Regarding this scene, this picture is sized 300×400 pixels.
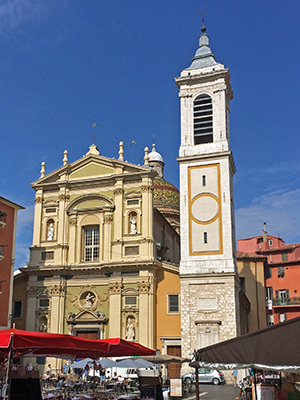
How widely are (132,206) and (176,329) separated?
813 cm

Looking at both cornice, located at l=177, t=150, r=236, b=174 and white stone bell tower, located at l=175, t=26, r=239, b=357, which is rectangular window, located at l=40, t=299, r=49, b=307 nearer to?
white stone bell tower, located at l=175, t=26, r=239, b=357

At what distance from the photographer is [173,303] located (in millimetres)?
30750

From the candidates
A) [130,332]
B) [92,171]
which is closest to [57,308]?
[130,332]

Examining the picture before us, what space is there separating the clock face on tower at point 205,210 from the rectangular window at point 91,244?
661cm

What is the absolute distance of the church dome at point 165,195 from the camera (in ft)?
160

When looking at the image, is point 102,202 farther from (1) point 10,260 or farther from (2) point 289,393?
(2) point 289,393

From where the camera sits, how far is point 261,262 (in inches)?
1788

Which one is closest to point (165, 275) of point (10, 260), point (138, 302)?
point (138, 302)

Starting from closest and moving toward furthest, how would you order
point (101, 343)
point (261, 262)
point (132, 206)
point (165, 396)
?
1. point (101, 343)
2. point (165, 396)
3. point (132, 206)
4. point (261, 262)

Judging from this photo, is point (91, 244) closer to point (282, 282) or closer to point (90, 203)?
point (90, 203)

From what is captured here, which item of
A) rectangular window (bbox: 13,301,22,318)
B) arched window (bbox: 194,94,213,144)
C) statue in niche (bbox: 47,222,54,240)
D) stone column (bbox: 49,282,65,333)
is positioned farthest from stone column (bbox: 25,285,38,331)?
arched window (bbox: 194,94,213,144)

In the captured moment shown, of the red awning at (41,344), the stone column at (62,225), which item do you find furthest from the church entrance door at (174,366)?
the red awning at (41,344)

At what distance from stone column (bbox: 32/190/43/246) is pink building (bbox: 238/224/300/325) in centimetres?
2172

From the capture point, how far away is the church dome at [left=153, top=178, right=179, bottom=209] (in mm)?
48906
